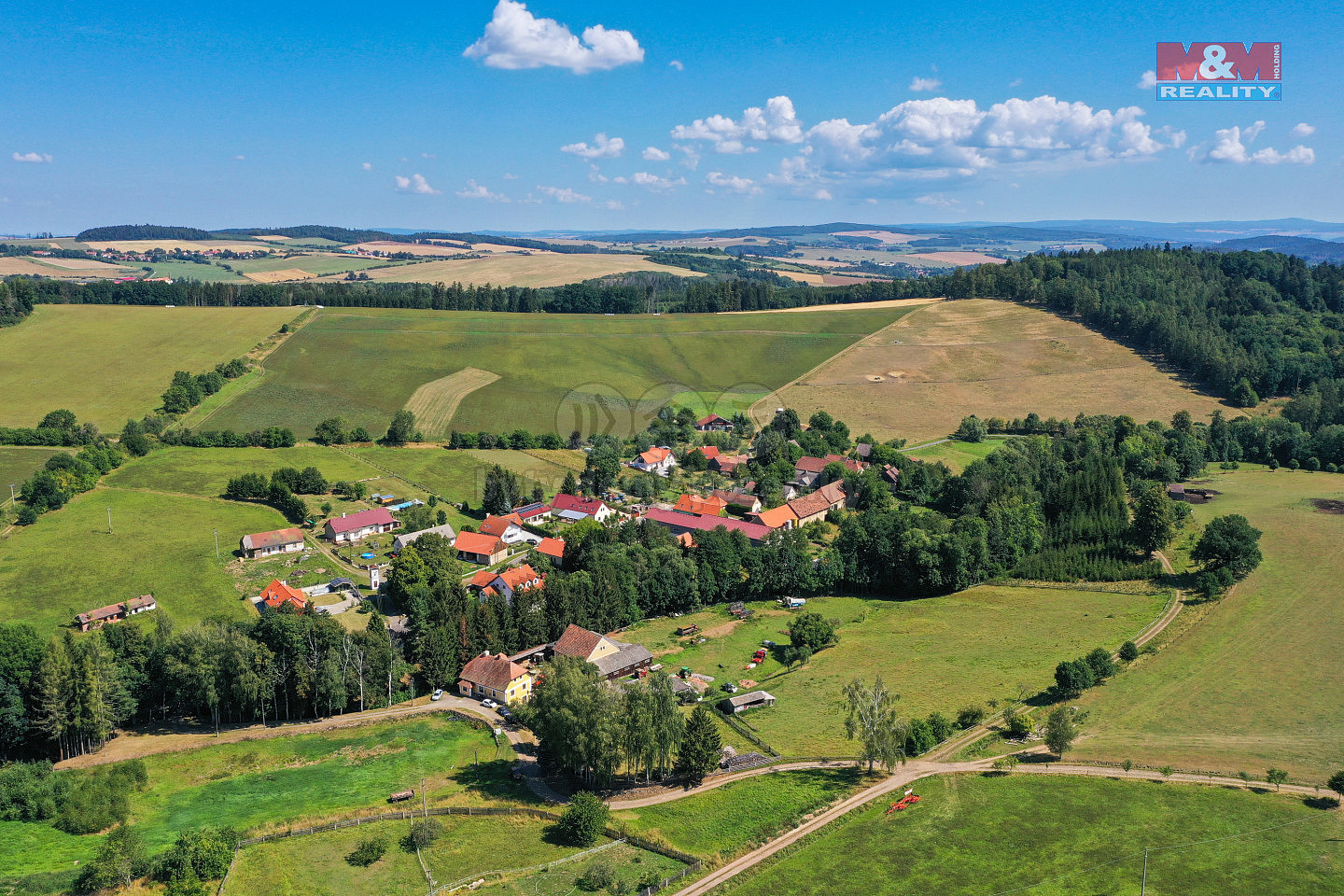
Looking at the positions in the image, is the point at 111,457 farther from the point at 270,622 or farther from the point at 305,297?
the point at 305,297

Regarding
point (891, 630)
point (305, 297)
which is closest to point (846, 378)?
point (891, 630)

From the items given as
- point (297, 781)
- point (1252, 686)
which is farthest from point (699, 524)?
point (1252, 686)

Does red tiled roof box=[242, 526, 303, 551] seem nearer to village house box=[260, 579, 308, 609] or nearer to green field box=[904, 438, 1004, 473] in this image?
village house box=[260, 579, 308, 609]

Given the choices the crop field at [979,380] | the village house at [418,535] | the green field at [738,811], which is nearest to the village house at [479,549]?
the village house at [418,535]

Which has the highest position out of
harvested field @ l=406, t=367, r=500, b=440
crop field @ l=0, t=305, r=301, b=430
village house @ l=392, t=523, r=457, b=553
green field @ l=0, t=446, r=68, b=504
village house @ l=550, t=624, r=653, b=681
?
crop field @ l=0, t=305, r=301, b=430

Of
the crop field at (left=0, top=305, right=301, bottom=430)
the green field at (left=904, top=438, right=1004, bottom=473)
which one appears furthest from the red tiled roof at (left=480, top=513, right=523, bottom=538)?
the crop field at (left=0, top=305, right=301, bottom=430)

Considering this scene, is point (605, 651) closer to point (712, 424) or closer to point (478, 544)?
point (478, 544)

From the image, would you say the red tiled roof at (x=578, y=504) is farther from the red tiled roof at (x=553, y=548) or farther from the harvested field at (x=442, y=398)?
the harvested field at (x=442, y=398)
